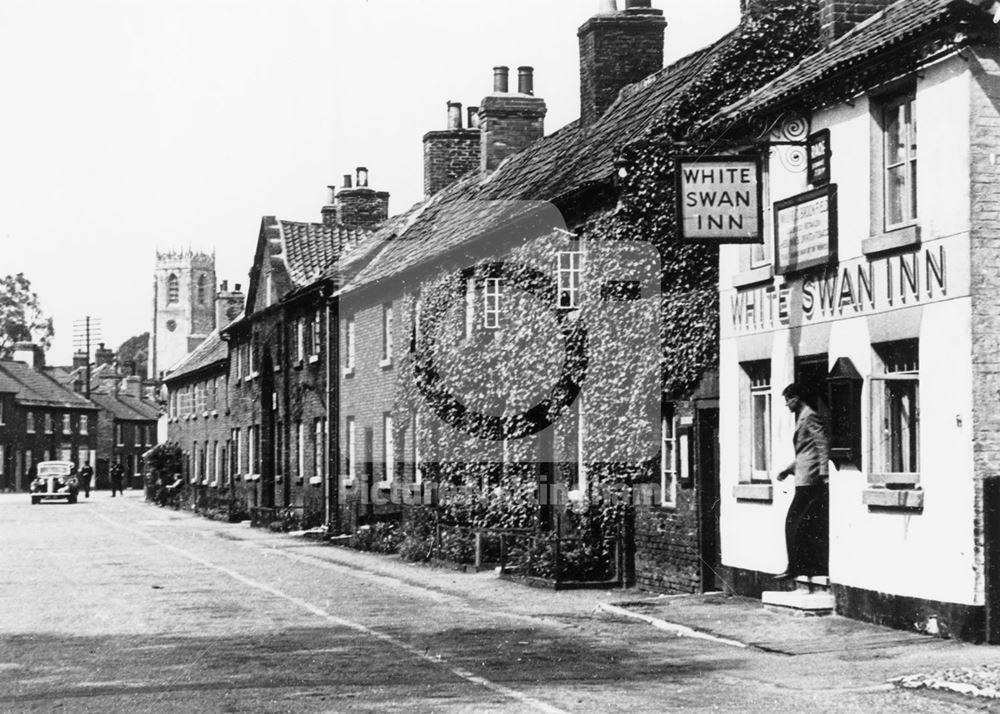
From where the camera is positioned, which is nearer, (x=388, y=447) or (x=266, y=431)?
(x=388, y=447)

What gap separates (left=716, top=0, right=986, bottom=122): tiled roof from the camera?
13883 millimetres

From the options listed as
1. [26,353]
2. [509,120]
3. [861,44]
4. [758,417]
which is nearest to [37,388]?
[26,353]

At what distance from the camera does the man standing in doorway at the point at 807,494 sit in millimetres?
16297

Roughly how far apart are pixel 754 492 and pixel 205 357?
165 ft

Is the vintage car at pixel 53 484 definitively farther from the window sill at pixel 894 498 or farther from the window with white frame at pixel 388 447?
the window sill at pixel 894 498

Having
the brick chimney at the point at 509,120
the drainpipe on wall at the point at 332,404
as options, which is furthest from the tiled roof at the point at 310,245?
the brick chimney at the point at 509,120

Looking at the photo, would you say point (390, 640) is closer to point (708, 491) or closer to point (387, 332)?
point (708, 491)

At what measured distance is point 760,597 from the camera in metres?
17.8

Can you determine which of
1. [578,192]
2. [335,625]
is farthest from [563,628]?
[578,192]

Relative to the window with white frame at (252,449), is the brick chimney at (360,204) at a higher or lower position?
higher

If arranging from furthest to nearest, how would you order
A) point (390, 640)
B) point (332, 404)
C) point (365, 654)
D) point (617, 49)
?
point (332, 404), point (617, 49), point (390, 640), point (365, 654)

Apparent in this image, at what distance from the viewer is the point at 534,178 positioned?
27.5 m

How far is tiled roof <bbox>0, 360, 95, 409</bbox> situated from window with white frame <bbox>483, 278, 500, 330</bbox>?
7624 cm

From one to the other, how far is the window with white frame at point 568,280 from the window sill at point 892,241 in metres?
8.18
